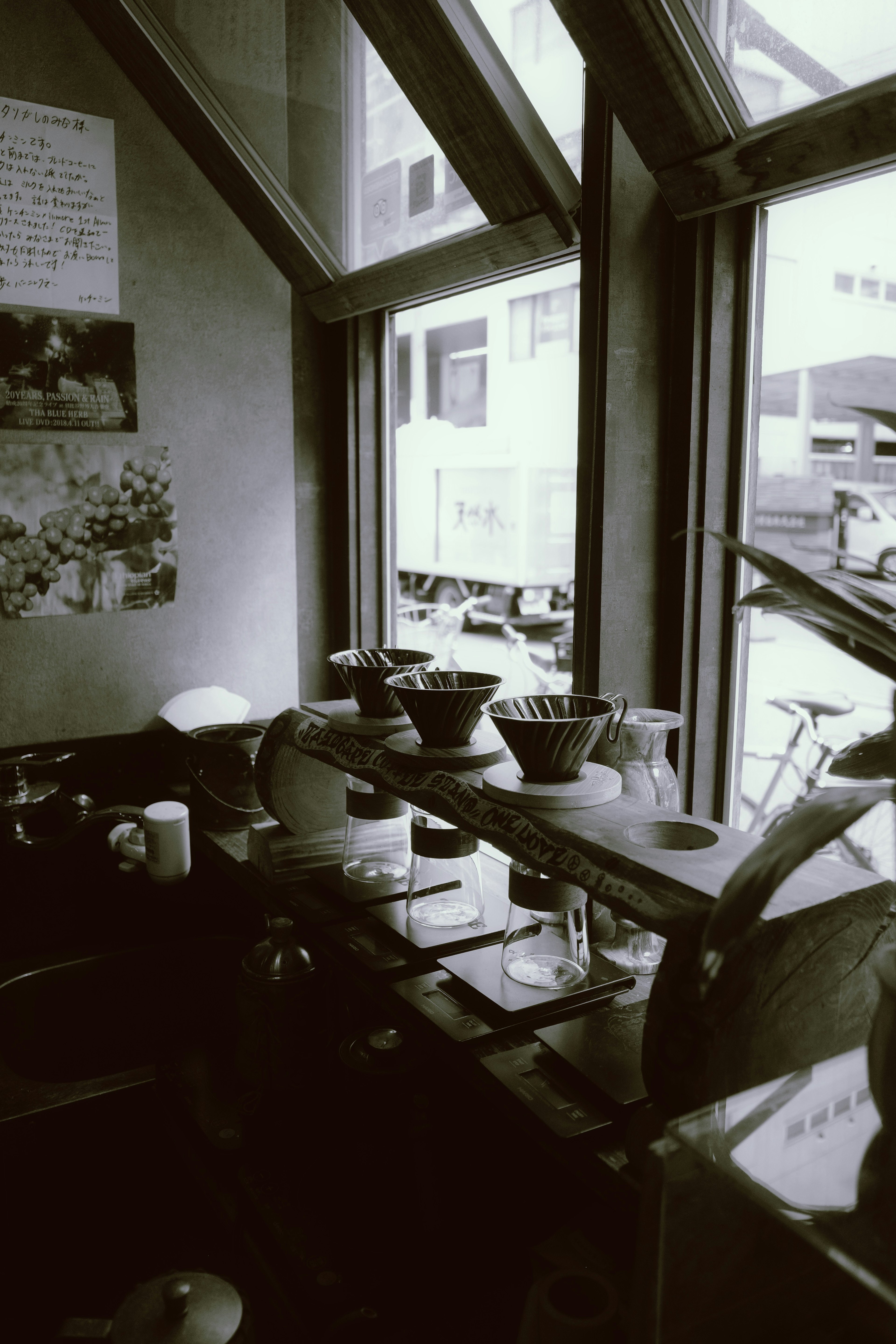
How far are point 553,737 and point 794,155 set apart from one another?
2.83 ft

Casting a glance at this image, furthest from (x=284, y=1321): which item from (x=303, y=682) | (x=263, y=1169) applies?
(x=303, y=682)

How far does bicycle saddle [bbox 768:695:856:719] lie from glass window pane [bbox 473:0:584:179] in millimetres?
1072

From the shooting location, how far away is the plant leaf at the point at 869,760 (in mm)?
894

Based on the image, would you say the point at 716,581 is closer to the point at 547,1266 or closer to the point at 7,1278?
the point at 547,1266

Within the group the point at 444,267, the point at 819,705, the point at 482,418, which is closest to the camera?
the point at 819,705

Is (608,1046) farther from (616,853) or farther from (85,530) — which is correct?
(85,530)

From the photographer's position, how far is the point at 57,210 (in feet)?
7.55

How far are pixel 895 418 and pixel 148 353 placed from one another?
2.10 meters

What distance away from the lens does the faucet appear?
2.22m

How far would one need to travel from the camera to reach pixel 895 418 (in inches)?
32.6

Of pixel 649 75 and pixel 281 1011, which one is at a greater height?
pixel 649 75

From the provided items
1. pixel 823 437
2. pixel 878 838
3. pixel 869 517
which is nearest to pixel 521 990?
pixel 878 838

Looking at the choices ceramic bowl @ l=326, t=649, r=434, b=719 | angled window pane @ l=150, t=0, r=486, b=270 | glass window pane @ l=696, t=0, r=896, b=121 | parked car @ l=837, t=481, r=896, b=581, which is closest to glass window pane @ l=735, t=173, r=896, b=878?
parked car @ l=837, t=481, r=896, b=581

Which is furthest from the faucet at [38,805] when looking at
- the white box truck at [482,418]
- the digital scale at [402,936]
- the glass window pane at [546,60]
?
the glass window pane at [546,60]
